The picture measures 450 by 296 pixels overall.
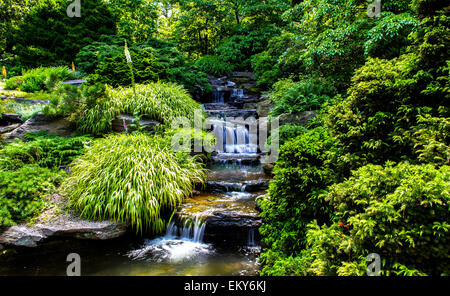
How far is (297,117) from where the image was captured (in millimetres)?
7152

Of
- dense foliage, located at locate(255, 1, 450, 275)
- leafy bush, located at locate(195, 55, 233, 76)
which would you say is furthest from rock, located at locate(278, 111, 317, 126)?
leafy bush, located at locate(195, 55, 233, 76)

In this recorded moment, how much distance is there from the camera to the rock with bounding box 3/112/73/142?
6.45 metres

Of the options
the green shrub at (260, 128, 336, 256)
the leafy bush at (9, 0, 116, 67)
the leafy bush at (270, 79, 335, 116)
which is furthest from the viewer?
the leafy bush at (9, 0, 116, 67)

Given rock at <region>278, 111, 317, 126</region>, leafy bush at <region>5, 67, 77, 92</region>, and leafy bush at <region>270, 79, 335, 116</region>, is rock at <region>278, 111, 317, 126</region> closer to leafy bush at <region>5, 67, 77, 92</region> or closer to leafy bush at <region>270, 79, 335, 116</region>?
leafy bush at <region>270, 79, 335, 116</region>

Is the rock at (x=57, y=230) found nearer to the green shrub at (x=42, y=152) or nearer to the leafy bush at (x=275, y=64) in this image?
the green shrub at (x=42, y=152)

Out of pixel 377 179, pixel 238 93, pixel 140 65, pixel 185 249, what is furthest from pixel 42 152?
pixel 238 93

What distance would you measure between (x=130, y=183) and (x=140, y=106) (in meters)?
3.41

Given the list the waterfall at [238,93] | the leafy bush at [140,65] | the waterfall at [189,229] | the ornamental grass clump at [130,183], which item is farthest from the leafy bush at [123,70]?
the waterfall at [189,229]

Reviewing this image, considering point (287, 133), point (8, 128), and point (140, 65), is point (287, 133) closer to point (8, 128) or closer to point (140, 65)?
point (140, 65)

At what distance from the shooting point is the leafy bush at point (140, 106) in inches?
266

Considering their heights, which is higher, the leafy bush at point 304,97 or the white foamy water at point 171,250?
the leafy bush at point 304,97

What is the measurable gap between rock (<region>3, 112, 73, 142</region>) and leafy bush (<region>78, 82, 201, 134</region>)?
45 centimetres

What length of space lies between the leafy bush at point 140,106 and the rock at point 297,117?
9.52 ft

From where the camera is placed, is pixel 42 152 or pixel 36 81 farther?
pixel 36 81
